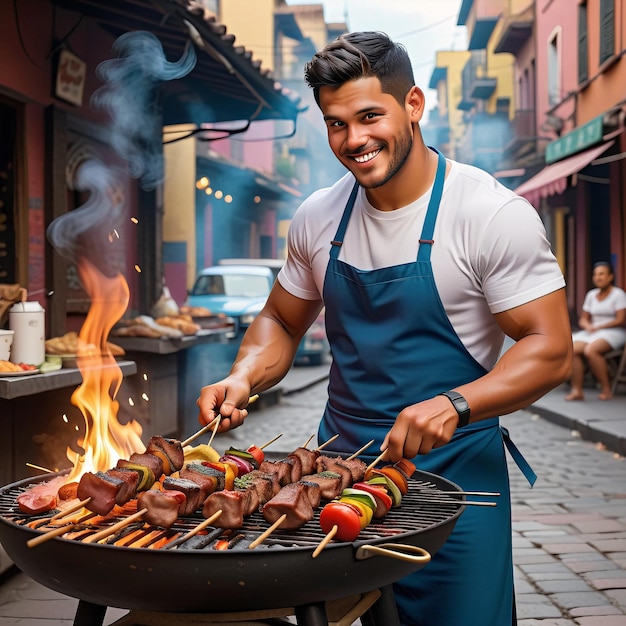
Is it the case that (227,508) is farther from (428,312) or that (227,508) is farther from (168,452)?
(428,312)

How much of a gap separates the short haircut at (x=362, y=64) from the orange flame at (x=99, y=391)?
4.89ft

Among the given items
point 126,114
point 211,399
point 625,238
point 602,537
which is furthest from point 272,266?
point 211,399

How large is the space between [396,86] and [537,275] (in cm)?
74

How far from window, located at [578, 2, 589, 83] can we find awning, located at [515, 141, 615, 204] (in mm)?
1959

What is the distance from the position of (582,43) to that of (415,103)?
55.0ft

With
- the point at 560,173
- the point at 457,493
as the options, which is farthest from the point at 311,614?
the point at 560,173

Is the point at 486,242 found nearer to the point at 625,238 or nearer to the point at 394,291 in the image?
the point at 394,291

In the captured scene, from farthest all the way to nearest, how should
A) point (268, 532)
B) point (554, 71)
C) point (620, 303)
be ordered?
point (554, 71) → point (620, 303) → point (268, 532)

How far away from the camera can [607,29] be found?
1559cm

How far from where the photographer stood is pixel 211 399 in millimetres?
2885

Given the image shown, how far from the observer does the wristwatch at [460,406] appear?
2.45 m

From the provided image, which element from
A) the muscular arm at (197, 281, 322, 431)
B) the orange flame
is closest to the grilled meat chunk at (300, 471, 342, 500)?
the muscular arm at (197, 281, 322, 431)

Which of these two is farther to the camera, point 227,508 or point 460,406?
point 460,406

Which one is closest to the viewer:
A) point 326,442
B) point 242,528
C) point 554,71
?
point 242,528
